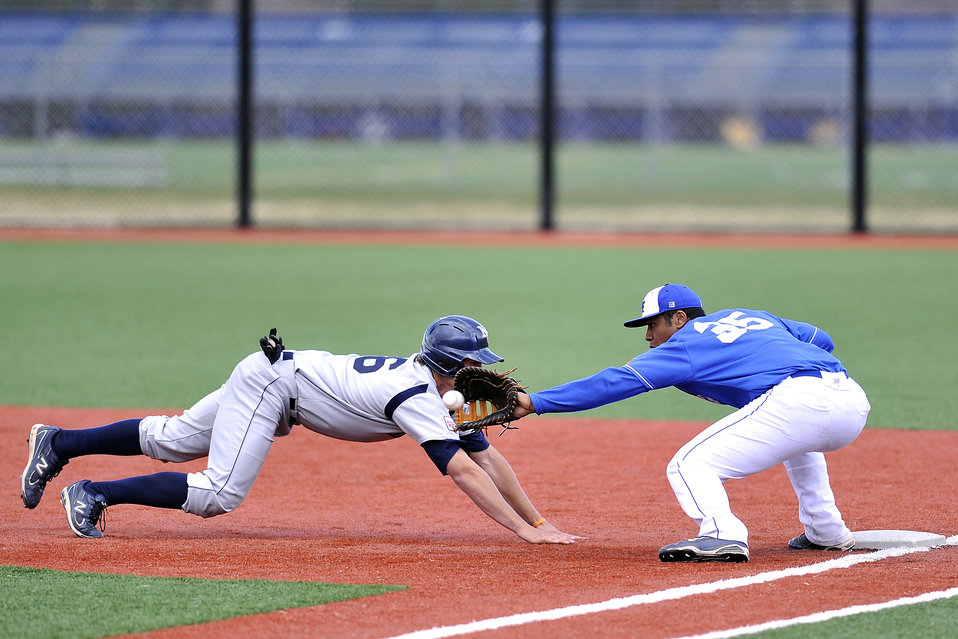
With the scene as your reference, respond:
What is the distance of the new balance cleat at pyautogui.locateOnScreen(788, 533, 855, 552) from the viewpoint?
509cm

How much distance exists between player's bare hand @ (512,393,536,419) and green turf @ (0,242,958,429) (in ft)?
11.9

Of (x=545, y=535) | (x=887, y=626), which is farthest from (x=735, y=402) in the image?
(x=887, y=626)

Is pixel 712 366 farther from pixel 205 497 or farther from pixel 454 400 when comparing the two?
pixel 205 497

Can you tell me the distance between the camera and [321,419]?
5270mm

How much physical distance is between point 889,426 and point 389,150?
23.5 metres

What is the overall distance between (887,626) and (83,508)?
123 inches

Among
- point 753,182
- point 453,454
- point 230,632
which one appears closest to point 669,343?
point 453,454

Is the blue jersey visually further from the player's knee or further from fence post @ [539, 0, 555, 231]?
fence post @ [539, 0, 555, 231]

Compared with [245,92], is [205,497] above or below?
below

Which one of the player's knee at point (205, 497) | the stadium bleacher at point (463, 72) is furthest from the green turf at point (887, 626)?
the stadium bleacher at point (463, 72)

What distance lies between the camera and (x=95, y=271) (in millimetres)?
15430

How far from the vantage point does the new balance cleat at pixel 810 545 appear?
509cm

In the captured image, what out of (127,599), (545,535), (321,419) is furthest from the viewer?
(321,419)

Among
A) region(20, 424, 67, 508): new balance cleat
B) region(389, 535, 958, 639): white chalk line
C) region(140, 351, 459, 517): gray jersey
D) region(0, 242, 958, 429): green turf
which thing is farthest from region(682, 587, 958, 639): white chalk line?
region(0, 242, 958, 429): green turf
